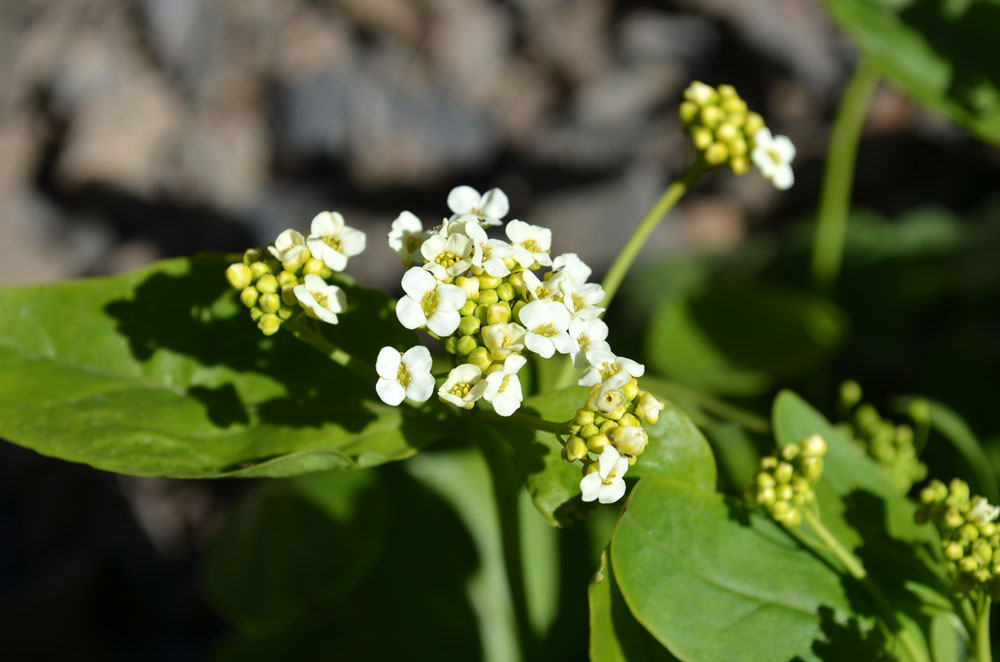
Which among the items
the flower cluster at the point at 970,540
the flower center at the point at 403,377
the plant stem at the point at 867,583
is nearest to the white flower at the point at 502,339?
the flower center at the point at 403,377

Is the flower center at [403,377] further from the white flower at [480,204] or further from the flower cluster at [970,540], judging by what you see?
the flower cluster at [970,540]

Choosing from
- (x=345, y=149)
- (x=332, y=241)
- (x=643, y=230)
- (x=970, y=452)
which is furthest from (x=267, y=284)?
(x=345, y=149)

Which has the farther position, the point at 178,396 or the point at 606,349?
the point at 178,396

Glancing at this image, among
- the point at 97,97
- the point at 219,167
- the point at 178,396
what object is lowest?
the point at 219,167

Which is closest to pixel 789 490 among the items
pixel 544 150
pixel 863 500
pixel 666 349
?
pixel 863 500

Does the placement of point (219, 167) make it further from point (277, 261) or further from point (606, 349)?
point (606, 349)
